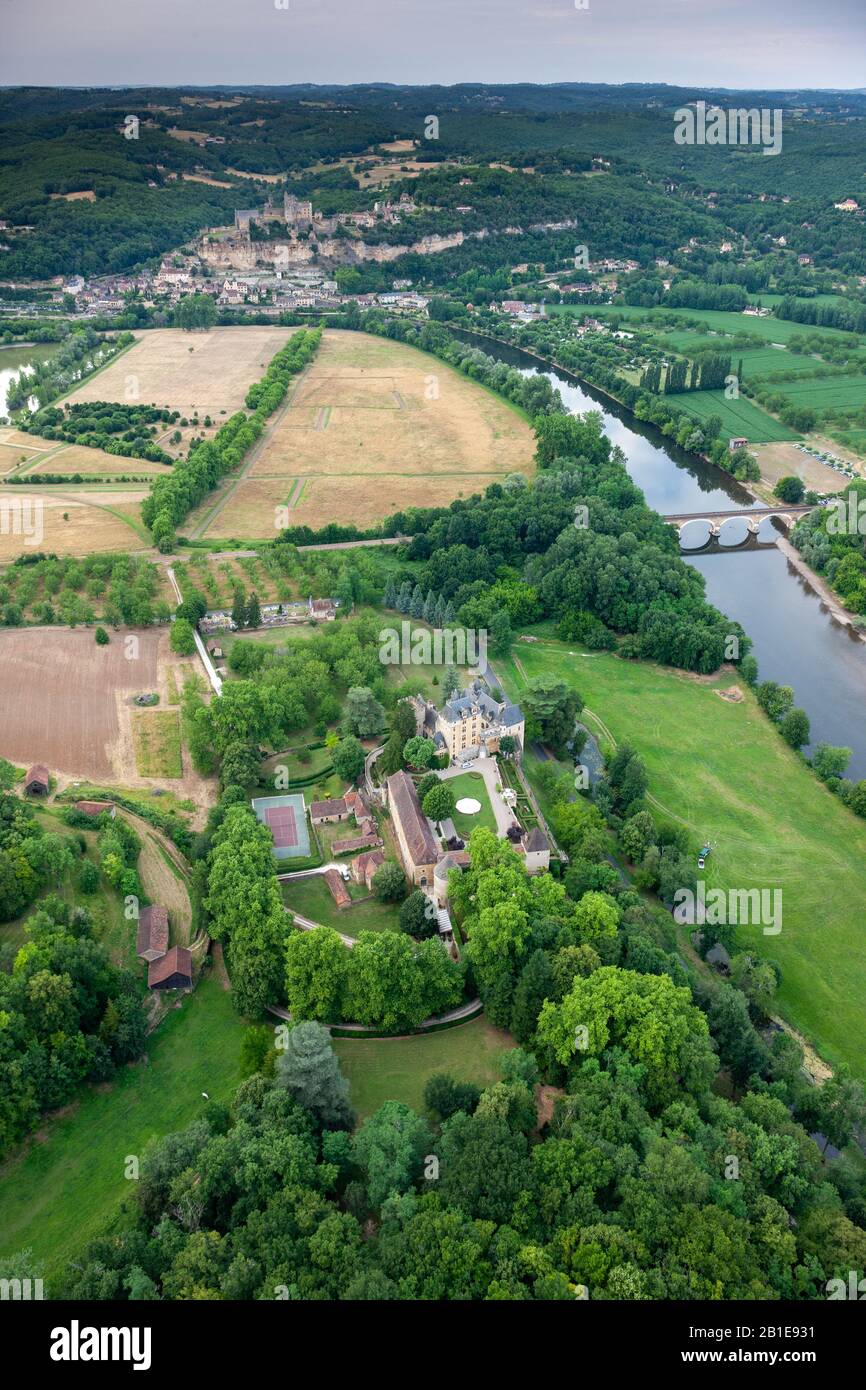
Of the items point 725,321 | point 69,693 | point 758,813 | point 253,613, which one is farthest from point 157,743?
point 725,321

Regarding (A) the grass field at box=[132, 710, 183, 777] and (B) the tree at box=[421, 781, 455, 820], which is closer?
(B) the tree at box=[421, 781, 455, 820]

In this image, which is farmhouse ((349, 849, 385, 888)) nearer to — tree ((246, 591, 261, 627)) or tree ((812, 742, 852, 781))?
tree ((812, 742, 852, 781))

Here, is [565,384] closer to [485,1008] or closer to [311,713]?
[311,713]

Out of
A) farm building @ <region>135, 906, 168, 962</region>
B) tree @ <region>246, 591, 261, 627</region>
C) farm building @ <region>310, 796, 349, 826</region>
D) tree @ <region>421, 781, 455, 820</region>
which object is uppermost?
tree @ <region>246, 591, 261, 627</region>

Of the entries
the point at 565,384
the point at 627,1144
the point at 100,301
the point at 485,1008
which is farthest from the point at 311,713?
the point at 100,301

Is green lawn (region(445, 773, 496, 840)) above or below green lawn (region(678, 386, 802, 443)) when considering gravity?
below

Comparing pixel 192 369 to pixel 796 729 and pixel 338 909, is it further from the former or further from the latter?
pixel 338 909

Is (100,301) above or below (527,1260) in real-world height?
above

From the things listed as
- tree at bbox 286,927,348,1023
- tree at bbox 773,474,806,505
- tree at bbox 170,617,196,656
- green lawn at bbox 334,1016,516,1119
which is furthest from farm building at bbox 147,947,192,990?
tree at bbox 773,474,806,505

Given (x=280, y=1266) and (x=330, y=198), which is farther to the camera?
(x=330, y=198)
